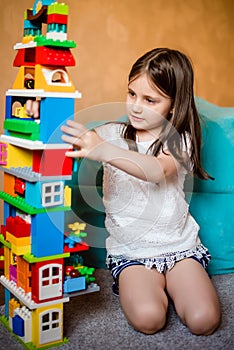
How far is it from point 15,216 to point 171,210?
37 cm

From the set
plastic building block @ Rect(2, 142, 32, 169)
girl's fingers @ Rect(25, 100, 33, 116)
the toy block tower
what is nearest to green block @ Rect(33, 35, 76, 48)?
the toy block tower

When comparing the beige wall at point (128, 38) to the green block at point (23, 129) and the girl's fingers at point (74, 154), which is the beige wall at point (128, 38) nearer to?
the green block at point (23, 129)

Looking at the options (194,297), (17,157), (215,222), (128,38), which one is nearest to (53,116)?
(17,157)

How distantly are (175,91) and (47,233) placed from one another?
1.43 ft

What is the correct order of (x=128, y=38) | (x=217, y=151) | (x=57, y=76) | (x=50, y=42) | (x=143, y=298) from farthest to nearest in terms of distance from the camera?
(x=128, y=38) → (x=217, y=151) → (x=143, y=298) → (x=57, y=76) → (x=50, y=42)

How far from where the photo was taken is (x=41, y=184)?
3.32 ft

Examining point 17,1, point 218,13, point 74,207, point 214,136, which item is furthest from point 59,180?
point 218,13

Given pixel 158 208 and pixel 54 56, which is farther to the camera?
pixel 158 208

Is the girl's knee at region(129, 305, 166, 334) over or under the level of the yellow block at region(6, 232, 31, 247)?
under

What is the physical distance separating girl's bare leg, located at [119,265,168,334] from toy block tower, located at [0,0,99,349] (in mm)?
121

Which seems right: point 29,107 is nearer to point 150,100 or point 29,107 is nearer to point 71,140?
point 71,140

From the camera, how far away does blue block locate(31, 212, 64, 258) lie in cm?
102

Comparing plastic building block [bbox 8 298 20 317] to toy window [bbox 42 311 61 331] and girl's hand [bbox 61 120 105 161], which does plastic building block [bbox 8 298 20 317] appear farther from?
girl's hand [bbox 61 120 105 161]

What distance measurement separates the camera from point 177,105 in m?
1.23
